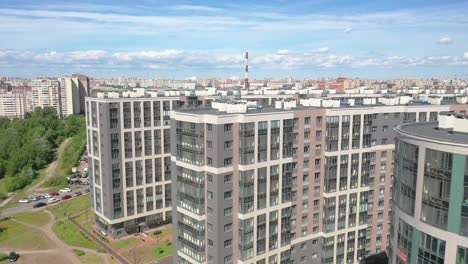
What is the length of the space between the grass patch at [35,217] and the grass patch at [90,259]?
2773 cm

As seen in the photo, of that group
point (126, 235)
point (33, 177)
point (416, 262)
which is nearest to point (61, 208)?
point (126, 235)

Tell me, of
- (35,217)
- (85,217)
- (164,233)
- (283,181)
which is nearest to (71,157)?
(35,217)

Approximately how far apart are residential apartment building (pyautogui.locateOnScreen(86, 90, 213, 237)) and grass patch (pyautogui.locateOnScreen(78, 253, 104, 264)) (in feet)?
26.8

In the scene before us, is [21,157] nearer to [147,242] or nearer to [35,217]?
[35,217]

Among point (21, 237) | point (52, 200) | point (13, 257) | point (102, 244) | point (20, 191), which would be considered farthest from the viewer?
point (20, 191)

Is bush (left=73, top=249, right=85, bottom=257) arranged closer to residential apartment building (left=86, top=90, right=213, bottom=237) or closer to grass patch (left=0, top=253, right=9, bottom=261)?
residential apartment building (left=86, top=90, right=213, bottom=237)

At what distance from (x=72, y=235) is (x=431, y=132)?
84889 millimetres

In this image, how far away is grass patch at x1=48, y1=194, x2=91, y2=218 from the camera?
4360 inches

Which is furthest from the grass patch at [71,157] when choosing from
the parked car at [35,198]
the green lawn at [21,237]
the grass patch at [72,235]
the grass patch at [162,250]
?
the grass patch at [162,250]

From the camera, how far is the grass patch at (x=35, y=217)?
104 metres

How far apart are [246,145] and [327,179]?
19658mm

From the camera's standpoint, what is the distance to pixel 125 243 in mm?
87688

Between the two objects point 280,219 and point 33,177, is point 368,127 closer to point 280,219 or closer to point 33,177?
point 280,219

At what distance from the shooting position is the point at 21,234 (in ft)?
314
